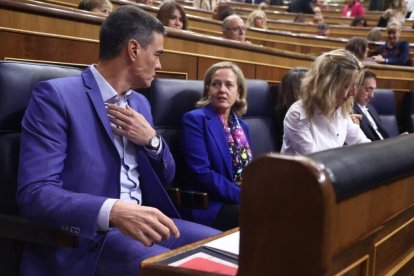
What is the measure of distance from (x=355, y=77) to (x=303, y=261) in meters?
0.72

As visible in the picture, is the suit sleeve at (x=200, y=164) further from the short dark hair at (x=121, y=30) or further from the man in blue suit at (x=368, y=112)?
the man in blue suit at (x=368, y=112)

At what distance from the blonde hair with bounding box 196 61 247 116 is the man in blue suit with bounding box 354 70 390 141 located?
1.56ft

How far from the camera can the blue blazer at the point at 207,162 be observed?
30.1 inches

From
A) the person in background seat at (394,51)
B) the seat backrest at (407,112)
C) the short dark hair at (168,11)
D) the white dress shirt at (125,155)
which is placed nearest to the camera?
the white dress shirt at (125,155)

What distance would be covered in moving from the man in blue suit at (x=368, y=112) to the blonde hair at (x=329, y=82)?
374 mm

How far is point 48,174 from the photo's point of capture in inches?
18.6

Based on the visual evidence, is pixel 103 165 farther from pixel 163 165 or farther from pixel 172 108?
pixel 172 108

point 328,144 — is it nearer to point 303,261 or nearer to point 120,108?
point 120,108

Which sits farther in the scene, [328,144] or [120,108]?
[328,144]

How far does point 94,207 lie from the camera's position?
17.7 inches

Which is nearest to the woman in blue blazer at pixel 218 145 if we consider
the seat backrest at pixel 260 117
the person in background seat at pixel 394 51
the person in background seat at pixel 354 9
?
the seat backrest at pixel 260 117

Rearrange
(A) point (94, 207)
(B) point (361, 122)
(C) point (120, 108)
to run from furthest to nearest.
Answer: (B) point (361, 122) → (C) point (120, 108) → (A) point (94, 207)

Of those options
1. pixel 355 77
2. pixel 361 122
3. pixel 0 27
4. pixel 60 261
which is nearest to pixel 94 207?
pixel 60 261

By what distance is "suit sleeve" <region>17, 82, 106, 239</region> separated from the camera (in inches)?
17.8
